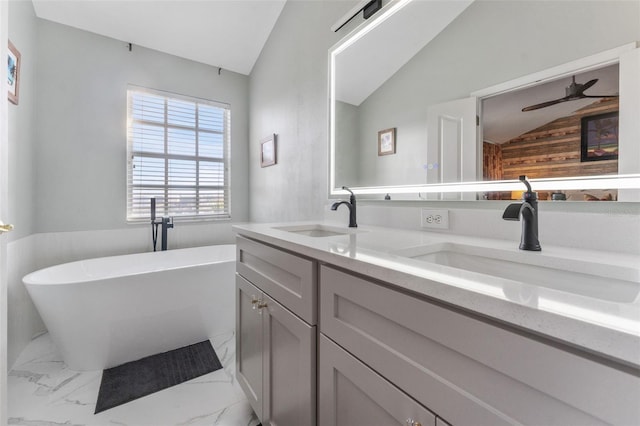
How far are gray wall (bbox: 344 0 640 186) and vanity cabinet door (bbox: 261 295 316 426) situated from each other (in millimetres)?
848

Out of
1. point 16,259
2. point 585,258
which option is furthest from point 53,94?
point 585,258

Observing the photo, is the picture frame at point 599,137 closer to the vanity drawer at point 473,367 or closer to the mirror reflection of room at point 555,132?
the mirror reflection of room at point 555,132

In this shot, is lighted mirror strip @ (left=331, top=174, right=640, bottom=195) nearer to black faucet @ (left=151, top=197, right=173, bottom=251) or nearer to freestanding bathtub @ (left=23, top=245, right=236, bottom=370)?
freestanding bathtub @ (left=23, top=245, right=236, bottom=370)

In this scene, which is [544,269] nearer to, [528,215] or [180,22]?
[528,215]

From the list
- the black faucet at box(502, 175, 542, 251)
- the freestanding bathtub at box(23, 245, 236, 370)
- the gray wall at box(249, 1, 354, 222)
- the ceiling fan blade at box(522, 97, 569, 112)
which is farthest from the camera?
the gray wall at box(249, 1, 354, 222)

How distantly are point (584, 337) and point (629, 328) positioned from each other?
0.14 feet

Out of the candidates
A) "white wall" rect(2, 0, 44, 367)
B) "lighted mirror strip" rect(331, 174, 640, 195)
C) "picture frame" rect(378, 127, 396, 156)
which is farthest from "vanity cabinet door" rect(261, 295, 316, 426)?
"white wall" rect(2, 0, 44, 367)

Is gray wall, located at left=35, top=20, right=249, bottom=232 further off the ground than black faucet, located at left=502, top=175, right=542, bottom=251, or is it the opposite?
gray wall, located at left=35, top=20, right=249, bottom=232

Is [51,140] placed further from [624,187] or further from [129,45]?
[624,187]

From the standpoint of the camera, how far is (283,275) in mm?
1027

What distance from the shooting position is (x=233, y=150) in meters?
3.22

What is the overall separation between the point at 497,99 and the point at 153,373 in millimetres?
2322

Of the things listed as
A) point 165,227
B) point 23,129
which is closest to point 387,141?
point 165,227

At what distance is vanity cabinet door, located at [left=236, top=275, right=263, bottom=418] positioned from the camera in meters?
1.22
